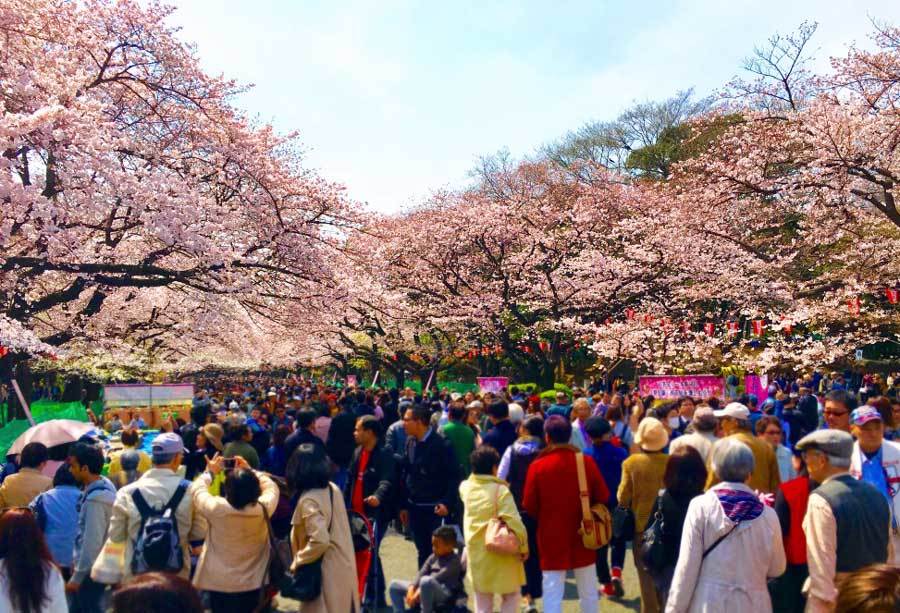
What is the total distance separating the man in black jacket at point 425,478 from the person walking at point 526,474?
0.47 m

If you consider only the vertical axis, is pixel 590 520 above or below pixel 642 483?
below

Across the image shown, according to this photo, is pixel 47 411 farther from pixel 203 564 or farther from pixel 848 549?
pixel 848 549

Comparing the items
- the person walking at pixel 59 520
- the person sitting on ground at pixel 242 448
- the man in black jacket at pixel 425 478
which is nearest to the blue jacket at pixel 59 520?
the person walking at pixel 59 520

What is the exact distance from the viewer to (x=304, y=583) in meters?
4.79

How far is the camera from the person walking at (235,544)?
186 inches

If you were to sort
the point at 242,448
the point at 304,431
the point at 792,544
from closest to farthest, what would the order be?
the point at 792,544, the point at 242,448, the point at 304,431

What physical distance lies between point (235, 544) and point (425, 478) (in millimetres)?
2174

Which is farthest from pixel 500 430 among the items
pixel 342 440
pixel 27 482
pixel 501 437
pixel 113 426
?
pixel 113 426

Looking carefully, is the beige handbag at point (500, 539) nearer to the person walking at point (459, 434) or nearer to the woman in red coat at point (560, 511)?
the woman in red coat at point (560, 511)

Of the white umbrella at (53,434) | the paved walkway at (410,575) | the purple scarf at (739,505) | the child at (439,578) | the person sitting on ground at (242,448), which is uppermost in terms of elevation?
the white umbrella at (53,434)

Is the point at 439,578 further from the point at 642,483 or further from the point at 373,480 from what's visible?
the point at 642,483

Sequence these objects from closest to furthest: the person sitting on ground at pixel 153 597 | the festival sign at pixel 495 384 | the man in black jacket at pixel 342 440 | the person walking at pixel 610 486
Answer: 1. the person sitting on ground at pixel 153 597
2. the person walking at pixel 610 486
3. the man in black jacket at pixel 342 440
4. the festival sign at pixel 495 384

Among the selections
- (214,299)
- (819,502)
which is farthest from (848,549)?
(214,299)

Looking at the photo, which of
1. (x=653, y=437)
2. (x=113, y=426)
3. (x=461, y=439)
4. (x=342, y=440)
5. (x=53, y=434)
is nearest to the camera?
(x=653, y=437)
